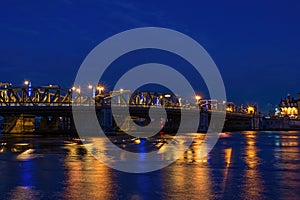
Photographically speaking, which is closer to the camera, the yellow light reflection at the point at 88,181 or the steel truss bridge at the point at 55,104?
the yellow light reflection at the point at 88,181

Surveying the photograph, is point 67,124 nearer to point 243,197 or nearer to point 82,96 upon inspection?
point 82,96

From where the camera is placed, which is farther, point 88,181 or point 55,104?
point 55,104

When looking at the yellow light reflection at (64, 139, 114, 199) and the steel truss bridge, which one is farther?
the steel truss bridge

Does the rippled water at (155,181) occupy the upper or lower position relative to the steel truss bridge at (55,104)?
lower

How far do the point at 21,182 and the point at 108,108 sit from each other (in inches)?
3410

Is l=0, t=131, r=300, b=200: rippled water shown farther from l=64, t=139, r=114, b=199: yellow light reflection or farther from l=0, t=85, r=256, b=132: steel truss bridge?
l=0, t=85, r=256, b=132: steel truss bridge

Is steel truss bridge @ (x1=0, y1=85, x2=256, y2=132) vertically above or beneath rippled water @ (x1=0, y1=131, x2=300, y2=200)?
above

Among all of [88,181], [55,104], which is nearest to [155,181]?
[88,181]

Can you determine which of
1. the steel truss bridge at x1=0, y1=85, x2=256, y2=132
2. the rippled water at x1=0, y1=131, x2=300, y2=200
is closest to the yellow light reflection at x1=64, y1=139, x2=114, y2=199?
the rippled water at x1=0, y1=131, x2=300, y2=200

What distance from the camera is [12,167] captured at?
2598 centimetres

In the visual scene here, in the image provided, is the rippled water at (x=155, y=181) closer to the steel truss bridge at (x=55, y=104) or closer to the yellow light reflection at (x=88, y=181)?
the yellow light reflection at (x=88, y=181)

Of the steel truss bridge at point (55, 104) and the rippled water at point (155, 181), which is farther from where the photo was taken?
the steel truss bridge at point (55, 104)

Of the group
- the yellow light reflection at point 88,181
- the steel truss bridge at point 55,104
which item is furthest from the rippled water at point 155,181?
the steel truss bridge at point 55,104

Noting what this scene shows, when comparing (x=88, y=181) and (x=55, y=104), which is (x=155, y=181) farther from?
(x=55, y=104)
